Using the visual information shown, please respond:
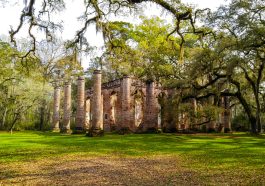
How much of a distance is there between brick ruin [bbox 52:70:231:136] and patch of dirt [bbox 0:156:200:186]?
582 inches

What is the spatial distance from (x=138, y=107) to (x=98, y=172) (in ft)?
101

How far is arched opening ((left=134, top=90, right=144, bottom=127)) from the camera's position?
3748cm

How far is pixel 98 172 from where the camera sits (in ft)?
32.0

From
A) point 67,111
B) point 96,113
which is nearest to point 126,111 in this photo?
point 96,113

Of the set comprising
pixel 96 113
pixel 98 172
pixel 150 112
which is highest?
pixel 150 112

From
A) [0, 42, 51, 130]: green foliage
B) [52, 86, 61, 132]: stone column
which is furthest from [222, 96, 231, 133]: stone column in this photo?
[0, 42, 51, 130]: green foliage

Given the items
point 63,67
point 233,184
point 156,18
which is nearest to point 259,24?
point 156,18

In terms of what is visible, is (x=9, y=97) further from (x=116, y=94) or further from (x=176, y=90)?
(x=176, y=90)

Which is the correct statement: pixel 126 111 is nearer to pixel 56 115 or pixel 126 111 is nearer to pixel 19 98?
pixel 56 115

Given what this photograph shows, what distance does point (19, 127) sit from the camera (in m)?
40.7

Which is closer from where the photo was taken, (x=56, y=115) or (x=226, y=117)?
(x=226, y=117)

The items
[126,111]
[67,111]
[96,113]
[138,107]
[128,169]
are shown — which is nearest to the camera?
[128,169]

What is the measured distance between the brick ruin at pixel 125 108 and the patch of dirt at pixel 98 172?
1478 centimetres

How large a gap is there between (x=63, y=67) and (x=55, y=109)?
9.22 m
